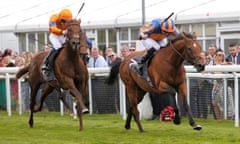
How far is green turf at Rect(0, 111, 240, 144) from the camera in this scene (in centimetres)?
925

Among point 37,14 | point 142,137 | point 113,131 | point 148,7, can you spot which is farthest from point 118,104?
point 37,14

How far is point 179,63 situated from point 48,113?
5.39 meters

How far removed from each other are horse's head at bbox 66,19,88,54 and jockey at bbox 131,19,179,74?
0.93 m

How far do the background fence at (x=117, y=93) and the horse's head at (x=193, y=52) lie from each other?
1.27 m

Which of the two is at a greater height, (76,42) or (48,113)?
(76,42)

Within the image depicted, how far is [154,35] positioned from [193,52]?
119 centimetres

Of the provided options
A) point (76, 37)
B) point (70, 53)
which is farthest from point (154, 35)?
point (70, 53)

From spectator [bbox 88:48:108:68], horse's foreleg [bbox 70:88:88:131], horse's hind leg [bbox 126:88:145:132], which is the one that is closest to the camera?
horse's foreleg [bbox 70:88:88:131]

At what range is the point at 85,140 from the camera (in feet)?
30.9

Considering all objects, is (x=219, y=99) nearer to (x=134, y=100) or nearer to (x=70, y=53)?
(x=134, y=100)

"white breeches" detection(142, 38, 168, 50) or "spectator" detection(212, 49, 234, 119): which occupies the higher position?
"white breeches" detection(142, 38, 168, 50)

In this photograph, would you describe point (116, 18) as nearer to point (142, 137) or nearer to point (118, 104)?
point (118, 104)

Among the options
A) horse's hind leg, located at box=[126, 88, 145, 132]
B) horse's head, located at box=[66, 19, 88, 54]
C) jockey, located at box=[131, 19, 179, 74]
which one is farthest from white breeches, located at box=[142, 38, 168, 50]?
horse's head, located at box=[66, 19, 88, 54]

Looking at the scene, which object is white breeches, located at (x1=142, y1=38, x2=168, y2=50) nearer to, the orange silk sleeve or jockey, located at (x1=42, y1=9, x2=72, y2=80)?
jockey, located at (x1=42, y1=9, x2=72, y2=80)
